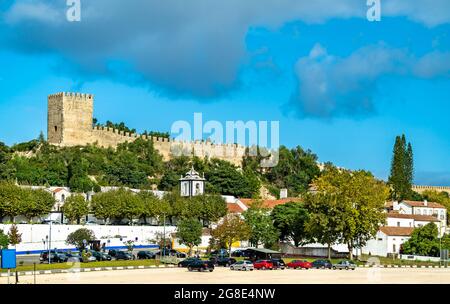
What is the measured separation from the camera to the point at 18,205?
75312mm

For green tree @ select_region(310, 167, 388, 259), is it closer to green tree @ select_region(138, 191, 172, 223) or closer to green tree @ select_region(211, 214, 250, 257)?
green tree @ select_region(211, 214, 250, 257)

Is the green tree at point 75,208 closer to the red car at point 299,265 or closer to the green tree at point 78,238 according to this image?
the green tree at point 78,238

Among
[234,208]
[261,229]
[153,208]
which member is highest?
[234,208]

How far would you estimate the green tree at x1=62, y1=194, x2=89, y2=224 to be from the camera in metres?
79.6

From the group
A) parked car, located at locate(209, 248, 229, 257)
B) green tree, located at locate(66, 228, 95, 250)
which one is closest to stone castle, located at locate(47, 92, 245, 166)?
green tree, located at locate(66, 228, 95, 250)

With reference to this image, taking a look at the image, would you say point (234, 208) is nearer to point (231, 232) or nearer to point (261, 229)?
point (261, 229)

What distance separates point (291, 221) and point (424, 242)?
12.1 m

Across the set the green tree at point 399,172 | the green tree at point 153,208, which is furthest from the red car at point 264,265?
the green tree at point 399,172

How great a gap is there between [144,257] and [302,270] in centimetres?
1425

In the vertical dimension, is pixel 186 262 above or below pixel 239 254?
below

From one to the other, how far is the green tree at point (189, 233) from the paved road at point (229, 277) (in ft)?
61.9

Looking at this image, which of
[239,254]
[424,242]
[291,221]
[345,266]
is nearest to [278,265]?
[345,266]

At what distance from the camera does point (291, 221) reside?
80.5 meters
